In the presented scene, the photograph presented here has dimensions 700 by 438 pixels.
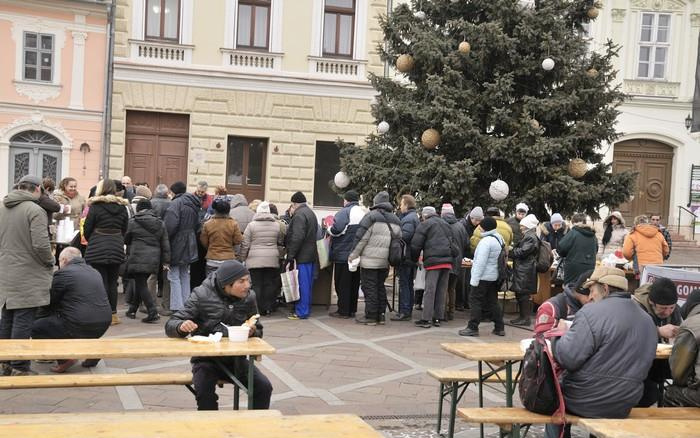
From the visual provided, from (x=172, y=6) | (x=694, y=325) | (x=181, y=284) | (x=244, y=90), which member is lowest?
(x=181, y=284)

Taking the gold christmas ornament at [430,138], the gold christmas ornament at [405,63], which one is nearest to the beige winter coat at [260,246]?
the gold christmas ornament at [430,138]

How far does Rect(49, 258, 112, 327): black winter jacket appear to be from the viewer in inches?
289

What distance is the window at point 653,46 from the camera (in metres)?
27.1

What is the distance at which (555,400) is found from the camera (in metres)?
4.71

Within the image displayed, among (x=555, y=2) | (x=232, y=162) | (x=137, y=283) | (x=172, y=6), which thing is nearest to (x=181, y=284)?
(x=137, y=283)

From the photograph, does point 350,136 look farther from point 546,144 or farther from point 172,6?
point 546,144

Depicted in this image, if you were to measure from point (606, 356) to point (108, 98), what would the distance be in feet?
62.3

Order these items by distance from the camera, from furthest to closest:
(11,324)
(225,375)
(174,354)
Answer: (11,324)
(225,375)
(174,354)

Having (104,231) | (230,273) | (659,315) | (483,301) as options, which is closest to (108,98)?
(104,231)

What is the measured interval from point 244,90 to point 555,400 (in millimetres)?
18292

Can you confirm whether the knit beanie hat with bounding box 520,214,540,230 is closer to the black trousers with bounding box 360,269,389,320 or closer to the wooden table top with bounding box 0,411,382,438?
the black trousers with bounding box 360,269,389,320

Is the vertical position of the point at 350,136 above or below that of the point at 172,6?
below

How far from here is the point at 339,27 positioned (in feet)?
74.2

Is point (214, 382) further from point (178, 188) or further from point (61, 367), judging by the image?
point (178, 188)
